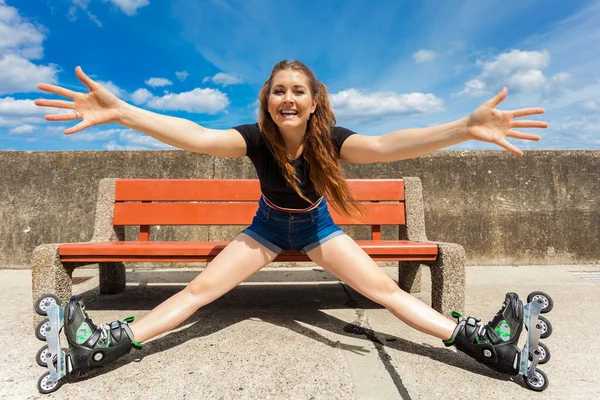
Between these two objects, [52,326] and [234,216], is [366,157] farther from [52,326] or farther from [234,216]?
[52,326]

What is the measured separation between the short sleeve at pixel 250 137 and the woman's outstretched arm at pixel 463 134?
660 millimetres

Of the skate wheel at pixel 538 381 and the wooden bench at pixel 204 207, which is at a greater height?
the wooden bench at pixel 204 207

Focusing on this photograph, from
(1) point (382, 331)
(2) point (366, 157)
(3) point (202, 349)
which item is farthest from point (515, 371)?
(3) point (202, 349)

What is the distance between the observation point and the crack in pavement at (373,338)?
6.07 feet

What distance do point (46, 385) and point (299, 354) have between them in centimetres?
127

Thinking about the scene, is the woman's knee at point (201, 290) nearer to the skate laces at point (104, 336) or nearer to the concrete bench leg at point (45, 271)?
the skate laces at point (104, 336)

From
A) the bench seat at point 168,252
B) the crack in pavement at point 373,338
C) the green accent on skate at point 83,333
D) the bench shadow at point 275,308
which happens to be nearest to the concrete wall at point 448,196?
the bench shadow at point 275,308

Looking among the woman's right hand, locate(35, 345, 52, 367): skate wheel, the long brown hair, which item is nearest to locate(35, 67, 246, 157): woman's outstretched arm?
the woman's right hand

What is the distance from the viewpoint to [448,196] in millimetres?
4770

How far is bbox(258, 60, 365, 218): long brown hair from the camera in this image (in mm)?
2215

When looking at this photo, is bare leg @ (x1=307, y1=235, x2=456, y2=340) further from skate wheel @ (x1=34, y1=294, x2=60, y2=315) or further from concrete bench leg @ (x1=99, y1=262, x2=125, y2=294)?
concrete bench leg @ (x1=99, y1=262, x2=125, y2=294)

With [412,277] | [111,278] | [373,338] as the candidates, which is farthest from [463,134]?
[111,278]

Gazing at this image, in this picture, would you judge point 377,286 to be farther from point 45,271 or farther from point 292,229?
point 45,271

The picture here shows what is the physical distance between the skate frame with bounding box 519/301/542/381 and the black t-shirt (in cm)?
132
